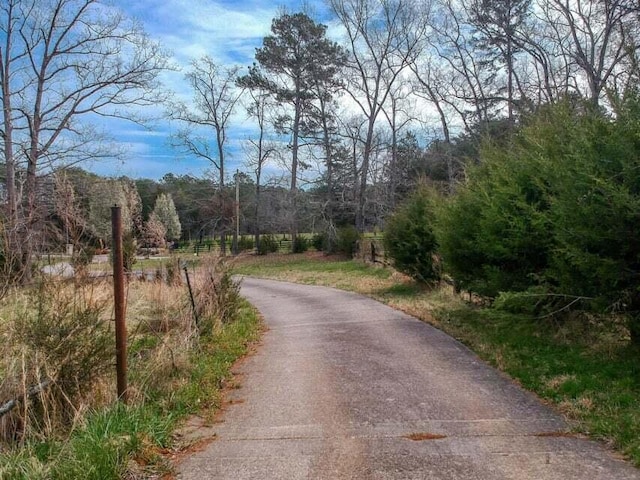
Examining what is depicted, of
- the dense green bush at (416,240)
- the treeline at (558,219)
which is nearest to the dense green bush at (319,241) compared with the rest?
the dense green bush at (416,240)

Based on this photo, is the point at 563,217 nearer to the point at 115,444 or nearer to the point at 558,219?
the point at 558,219

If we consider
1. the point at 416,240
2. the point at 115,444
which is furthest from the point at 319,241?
the point at 115,444

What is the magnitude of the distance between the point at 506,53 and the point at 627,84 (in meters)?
25.6

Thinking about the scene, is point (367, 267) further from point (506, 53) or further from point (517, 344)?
point (517, 344)

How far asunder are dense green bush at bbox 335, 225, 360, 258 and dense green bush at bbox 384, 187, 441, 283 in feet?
52.1

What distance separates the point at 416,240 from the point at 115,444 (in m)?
12.1

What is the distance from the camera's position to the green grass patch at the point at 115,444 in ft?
11.8

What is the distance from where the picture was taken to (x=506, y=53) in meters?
29.3

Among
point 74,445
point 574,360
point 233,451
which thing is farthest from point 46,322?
point 574,360

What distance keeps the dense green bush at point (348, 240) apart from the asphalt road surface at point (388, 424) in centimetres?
2403

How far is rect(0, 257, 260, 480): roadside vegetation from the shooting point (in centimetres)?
380

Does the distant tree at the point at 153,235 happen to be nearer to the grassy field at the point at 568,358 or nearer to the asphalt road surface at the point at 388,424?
the asphalt road surface at the point at 388,424

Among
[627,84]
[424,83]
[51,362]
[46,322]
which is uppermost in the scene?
[424,83]

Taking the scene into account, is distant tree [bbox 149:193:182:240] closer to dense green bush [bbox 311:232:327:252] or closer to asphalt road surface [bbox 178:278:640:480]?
asphalt road surface [bbox 178:278:640:480]
